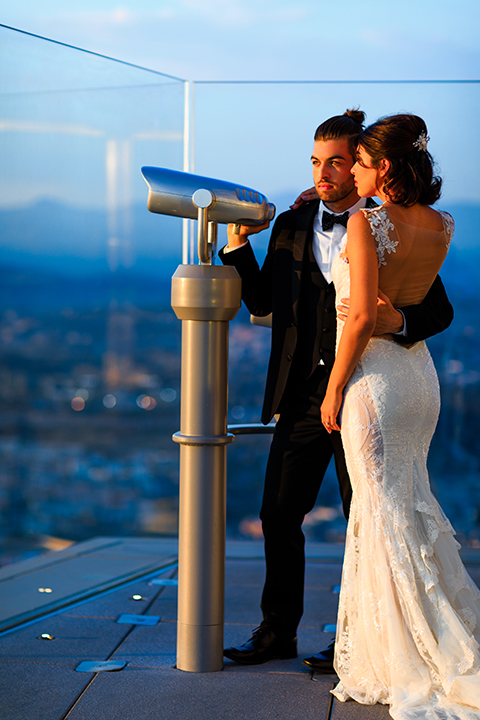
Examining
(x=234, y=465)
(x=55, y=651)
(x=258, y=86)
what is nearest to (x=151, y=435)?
(x=234, y=465)

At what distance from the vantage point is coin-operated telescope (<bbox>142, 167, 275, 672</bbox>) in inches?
72.7

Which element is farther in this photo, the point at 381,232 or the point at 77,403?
the point at 77,403

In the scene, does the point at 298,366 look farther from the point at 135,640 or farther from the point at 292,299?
the point at 135,640

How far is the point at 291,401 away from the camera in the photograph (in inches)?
80.6

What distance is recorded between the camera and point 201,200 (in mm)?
1796

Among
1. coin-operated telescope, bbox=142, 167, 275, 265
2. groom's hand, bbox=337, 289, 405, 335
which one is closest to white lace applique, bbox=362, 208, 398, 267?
groom's hand, bbox=337, 289, 405, 335

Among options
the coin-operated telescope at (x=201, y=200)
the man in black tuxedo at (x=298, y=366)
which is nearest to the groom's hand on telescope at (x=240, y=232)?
the man in black tuxedo at (x=298, y=366)

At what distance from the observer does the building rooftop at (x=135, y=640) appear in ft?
5.53

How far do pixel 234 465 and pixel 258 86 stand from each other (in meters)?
1.65

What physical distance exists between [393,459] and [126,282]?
4.91ft

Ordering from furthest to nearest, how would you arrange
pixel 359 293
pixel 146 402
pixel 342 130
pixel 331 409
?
pixel 146 402 < pixel 342 130 < pixel 331 409 < pixel 359 293

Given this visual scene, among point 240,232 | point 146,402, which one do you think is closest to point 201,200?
point 240,232

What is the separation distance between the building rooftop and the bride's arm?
32.1 inches

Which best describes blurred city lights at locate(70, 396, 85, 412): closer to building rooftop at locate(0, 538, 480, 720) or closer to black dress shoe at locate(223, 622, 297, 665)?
building rooftop at locate(0, 538, 480, 720)
